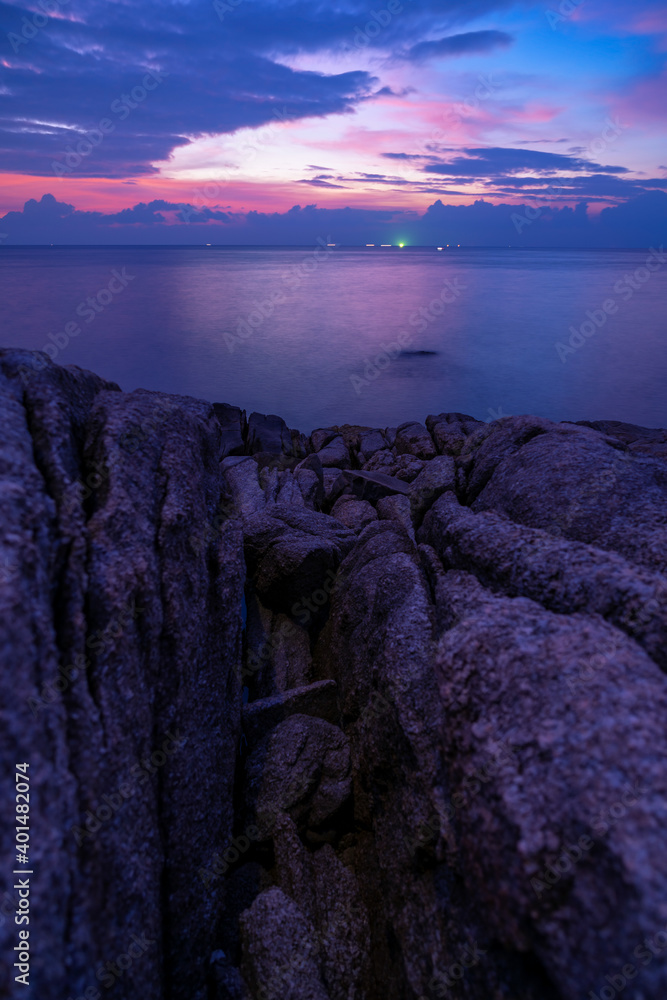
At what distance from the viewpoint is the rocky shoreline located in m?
3.69

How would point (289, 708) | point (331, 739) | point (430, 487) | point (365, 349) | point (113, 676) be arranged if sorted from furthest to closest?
1. point (365, 349)
2. point (430, 487)
3. point (289, 708)
4. point (331, 739)
5. point (113, 676)

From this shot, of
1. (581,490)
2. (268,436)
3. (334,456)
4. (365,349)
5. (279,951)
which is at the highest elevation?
(581,490)

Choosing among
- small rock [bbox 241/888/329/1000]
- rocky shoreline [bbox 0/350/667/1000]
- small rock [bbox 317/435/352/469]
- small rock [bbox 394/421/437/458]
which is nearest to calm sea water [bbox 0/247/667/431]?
small rock [bbox 394/421/437/458]

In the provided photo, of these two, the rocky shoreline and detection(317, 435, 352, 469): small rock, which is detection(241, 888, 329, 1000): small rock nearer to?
the rocky shoreline

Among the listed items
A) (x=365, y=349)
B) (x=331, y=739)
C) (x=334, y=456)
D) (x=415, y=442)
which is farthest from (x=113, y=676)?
(x=365, y=349)

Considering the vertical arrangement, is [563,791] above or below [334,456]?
above

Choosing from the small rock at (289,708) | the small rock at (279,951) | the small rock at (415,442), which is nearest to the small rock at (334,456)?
the small rock at (415,442)

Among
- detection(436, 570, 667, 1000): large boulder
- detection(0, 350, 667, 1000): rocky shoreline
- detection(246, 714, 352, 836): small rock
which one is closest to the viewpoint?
detection(436, 570, 667, 1000): large boulder

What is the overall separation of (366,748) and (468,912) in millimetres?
2479

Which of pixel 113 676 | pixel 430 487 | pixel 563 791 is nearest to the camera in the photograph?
pixel 563 791

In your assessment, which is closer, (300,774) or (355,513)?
(300,774)

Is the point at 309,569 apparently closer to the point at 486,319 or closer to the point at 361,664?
the point at 361,664

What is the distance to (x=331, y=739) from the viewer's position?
7.43 metres

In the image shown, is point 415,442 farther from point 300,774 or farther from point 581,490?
point 300,774
